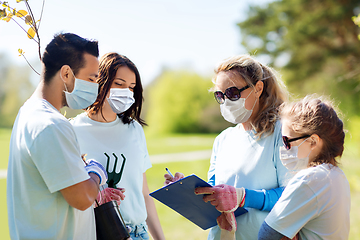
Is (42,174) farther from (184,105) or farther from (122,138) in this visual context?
(184,105)

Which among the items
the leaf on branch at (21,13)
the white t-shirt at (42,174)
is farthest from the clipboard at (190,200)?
the leaf on branch at (21,13)

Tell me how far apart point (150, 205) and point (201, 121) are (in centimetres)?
4022

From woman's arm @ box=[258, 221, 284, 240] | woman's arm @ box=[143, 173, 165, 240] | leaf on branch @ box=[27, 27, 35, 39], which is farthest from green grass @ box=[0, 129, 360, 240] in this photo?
leaf on branch @ box=[27, 27, 35, 39]

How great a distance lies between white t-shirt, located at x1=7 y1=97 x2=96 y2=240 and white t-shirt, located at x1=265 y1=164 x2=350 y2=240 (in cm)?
110

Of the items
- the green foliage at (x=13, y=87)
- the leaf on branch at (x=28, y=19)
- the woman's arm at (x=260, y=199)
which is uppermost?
the leaf on branch at (x=28, y=19)

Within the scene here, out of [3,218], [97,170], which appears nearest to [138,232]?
[97,170]

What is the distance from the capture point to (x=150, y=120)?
47.4 m

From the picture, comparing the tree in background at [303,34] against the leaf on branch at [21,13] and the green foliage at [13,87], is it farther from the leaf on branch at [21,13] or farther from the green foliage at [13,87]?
the green foliage at [13,87]

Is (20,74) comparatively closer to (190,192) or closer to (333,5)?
(333,5)

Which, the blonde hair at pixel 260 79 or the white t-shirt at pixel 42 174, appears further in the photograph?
the blonde hair at pixel 260 79

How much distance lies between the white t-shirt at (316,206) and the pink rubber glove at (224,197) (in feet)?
1.00

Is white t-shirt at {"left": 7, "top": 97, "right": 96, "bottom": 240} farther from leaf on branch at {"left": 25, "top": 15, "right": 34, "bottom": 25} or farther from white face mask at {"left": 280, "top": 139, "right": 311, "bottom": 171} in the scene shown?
white face mask at {"left": 280, "top": 139, "right": 311, "bottom": 171}

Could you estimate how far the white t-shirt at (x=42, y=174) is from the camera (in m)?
1.55

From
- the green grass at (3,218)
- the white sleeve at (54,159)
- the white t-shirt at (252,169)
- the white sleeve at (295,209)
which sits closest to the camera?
the white sleeve at (54,159)
